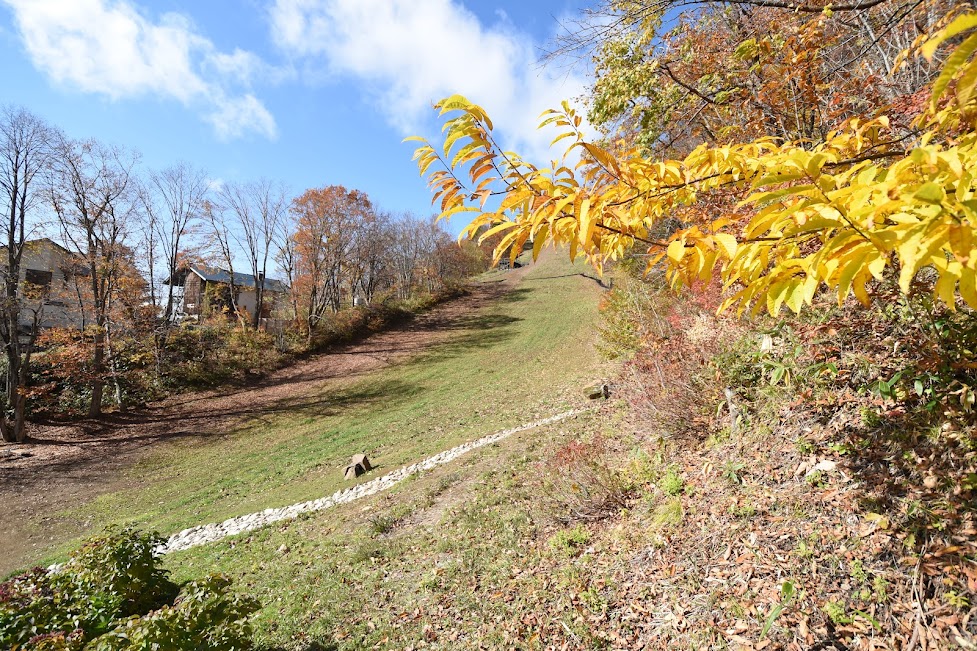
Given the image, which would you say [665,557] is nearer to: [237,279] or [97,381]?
[97,381]

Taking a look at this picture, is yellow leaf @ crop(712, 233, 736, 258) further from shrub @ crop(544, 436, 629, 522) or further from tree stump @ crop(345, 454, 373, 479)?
tree stump @ crop(345, 454, 373, 479)

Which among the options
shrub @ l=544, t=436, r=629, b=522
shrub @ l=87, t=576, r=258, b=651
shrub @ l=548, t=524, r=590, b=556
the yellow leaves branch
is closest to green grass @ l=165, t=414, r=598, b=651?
shrub @ l=548, t=524, r=590, b=556

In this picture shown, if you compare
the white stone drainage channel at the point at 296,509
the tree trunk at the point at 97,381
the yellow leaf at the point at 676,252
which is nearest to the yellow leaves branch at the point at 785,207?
the yellow leaf at the point at 676,252

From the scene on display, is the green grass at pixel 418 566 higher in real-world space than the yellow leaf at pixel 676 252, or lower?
lower

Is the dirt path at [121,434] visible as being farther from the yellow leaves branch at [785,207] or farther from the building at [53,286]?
the yellow leaves branch at [785,207]

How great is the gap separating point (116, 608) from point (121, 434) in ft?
44.5

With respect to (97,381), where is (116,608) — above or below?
below

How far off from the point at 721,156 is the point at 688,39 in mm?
5056

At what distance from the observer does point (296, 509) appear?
28.8 feet

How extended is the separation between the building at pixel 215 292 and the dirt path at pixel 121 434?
258 inches

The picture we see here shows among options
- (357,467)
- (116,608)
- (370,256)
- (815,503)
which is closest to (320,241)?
(370,256)

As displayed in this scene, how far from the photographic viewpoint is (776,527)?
3393mm

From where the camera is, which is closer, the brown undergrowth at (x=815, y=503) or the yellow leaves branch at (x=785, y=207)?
the yellow leaves branch at (x=785, y=207)

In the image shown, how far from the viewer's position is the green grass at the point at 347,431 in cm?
984
